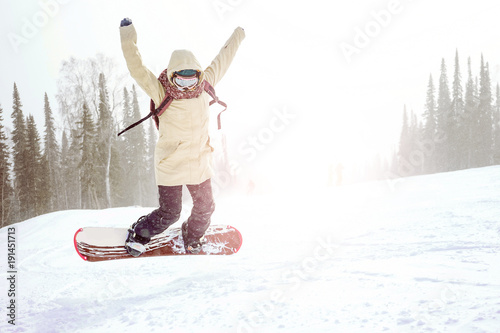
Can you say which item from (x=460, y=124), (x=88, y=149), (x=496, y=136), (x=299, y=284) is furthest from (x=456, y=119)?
(x=299, y=284)

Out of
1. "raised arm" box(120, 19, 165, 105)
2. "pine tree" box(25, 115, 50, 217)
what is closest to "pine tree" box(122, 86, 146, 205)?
"pine tree" box(25, 115, 50, 217)

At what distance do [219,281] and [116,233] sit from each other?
1618mm

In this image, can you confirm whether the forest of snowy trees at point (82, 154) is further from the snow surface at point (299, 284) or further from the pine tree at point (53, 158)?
the snow surface at point (299, 284)

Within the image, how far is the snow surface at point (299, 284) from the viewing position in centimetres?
298

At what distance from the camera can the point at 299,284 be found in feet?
12.9

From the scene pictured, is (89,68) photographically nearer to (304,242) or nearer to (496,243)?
(304,242)

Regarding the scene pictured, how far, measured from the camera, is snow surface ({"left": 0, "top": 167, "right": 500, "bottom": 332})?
2.98 m

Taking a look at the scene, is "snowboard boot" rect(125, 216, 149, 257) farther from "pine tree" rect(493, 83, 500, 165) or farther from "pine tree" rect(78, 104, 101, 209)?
"pine tree" rect(493, 83, 500, 165)

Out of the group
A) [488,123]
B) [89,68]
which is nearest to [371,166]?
[488,123]

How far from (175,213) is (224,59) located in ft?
6.08

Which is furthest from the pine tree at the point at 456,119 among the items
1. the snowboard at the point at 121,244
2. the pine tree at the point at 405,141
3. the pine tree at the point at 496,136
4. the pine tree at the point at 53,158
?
the pine tree at the point at 53,158

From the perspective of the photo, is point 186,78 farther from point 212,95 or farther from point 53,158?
point 53,158

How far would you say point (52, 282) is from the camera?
5.03 meters

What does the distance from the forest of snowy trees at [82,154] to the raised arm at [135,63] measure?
11.7 m
